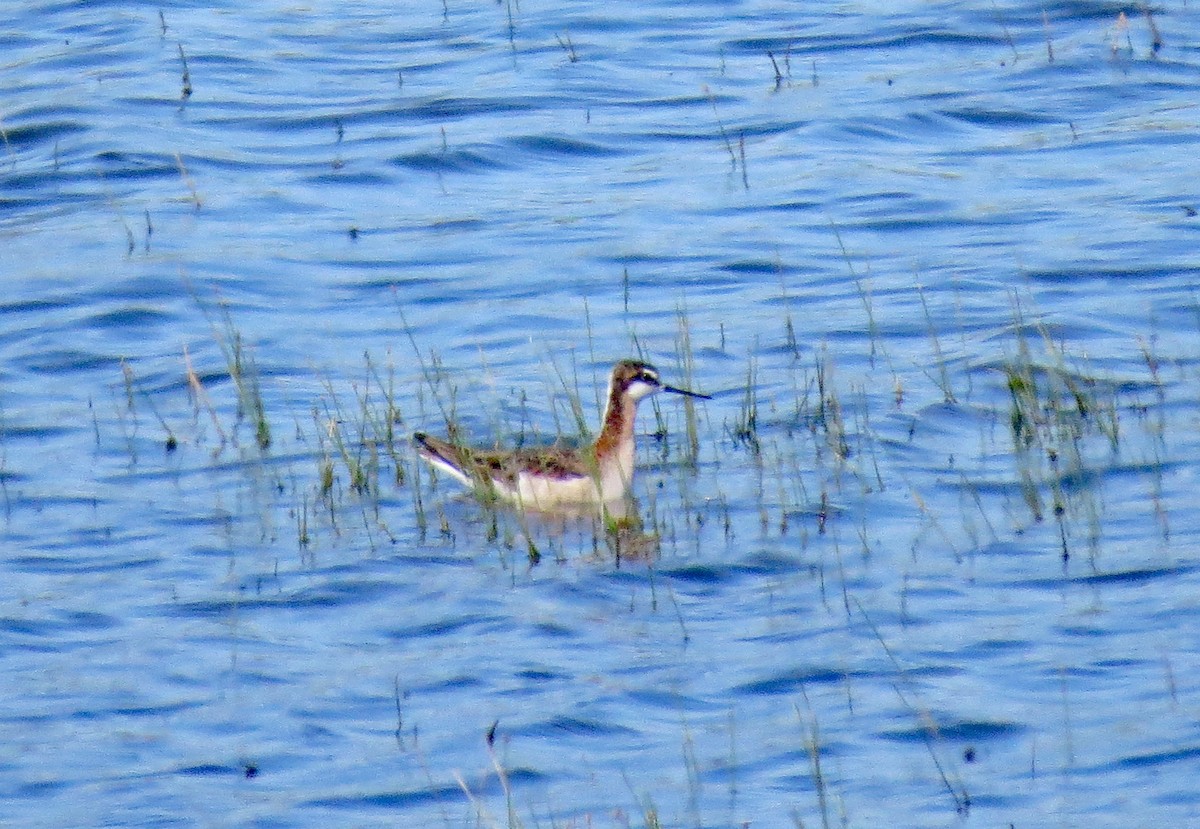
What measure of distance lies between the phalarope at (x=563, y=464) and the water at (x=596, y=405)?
0.70 feet

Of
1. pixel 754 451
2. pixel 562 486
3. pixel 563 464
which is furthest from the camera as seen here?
pixel 754 451

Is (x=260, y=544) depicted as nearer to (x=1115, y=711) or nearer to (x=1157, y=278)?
(x=1115, y=711)

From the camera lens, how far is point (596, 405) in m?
12.6

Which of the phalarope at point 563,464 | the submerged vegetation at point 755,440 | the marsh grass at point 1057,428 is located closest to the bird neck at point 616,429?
the phalarope at point 563,464

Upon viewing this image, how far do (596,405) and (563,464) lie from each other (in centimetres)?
142

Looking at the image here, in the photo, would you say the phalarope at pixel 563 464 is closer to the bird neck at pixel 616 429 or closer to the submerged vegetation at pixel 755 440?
the bird neck at pixel 616 429

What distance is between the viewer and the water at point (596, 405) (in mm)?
8172

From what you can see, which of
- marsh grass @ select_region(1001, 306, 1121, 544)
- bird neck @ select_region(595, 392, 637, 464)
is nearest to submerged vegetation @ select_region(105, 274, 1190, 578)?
marsh grass @ select_region(1001, 306, 1121, 544)

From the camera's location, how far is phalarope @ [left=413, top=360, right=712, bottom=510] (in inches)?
425

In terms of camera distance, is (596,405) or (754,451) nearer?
(754,451)

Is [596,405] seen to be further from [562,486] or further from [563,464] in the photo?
[562,486]

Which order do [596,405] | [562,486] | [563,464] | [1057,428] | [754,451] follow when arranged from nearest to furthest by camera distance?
[562,486] < [563,464] < [1057,428] < [754,451] < [596,405]

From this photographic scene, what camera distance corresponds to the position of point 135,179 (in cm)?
1759

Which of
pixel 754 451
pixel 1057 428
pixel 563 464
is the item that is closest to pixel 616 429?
pixel 563 464
